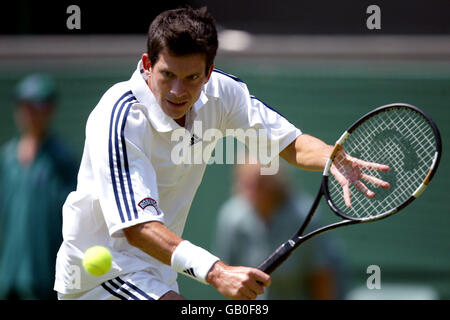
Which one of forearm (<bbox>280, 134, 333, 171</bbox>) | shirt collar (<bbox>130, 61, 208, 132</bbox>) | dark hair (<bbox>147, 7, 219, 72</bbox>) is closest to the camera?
dark hair (<bbox>147, 7, 219, 72</bbox>)

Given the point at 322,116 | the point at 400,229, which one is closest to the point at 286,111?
the point at 322,116

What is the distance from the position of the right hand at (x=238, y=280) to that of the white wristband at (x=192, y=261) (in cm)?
2

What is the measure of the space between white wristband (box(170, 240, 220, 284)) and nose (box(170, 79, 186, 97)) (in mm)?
592

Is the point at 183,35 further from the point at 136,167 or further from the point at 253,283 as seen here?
the point at 253,283

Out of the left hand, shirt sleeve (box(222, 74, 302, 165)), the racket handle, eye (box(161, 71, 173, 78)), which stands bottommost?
the racket handle

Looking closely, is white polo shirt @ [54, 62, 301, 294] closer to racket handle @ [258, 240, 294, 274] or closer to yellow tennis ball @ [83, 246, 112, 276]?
yellow tennis ball @ [83, 246, 112, 276]

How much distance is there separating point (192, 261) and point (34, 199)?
248cm

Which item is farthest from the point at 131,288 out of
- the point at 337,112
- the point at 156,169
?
the point at 337,112

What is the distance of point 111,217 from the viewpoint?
3.18 metres

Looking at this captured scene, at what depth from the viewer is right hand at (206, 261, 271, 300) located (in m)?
3.01

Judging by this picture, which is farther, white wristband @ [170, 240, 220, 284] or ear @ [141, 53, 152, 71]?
ear @ [141, 53, 152, 71]

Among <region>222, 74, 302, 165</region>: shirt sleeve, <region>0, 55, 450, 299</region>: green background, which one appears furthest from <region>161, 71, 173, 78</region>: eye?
<region>0, 55, 450, 299</region>: green background

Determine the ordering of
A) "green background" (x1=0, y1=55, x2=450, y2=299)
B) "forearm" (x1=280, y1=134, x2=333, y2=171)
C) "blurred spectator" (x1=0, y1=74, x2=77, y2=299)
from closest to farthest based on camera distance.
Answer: "forearm" (x1=280, y1=134, x2=333, y2=171), "blurred spectator" (x1=0, y1=74, x2=77, y2=299), "green background" (x1=0, y1=55, x2=450, y2=299)

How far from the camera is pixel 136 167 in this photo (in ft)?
10.6
